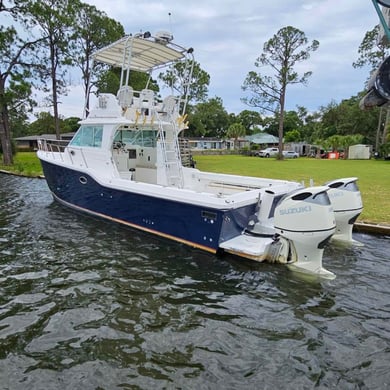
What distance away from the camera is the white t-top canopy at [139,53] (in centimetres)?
775

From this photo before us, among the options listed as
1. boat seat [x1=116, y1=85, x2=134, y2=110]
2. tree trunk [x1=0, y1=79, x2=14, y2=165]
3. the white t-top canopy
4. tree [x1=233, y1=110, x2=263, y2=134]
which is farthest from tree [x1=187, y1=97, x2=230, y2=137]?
boat seat [x1=116, y1=85, x2=134, y2=110]

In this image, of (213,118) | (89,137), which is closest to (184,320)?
(89,137)

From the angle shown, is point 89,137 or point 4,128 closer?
point 89,137

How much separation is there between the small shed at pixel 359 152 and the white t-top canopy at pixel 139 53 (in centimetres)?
3194

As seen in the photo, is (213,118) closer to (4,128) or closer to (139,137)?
(4,128)

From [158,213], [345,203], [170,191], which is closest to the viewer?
[170,191]

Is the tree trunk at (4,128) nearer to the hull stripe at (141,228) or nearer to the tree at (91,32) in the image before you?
the tree at (91,32)

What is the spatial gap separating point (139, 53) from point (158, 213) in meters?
4.87

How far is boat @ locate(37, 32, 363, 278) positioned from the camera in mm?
5137

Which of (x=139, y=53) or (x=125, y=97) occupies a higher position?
(x=139, y=53)

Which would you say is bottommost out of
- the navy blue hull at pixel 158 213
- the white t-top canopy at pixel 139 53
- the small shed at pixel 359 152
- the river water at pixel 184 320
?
the river water at pixel 184 320

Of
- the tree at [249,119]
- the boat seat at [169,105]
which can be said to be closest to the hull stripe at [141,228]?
the boat seat at [169,105]

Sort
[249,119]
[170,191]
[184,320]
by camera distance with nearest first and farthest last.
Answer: [184,320] → [170,191] → [249,119]

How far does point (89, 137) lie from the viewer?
335 inches
